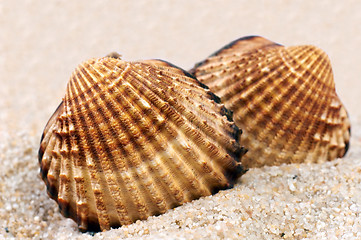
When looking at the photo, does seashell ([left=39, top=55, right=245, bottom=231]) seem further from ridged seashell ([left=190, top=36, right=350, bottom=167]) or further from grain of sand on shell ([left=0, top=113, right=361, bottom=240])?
ridged seashell ([left=190, top=36, right=350, bottom=167])

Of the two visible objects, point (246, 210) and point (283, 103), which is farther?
point (283, 103)

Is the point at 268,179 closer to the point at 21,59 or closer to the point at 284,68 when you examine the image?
the point at 284,68

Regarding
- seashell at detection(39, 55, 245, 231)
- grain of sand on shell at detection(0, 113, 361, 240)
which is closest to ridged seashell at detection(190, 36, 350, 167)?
grain of sand on shell at detection(0, 113, 361, 240)

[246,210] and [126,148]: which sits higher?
[126,148]

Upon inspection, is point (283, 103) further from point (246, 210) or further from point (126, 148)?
point (126, 148)

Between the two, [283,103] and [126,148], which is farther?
[283,103]

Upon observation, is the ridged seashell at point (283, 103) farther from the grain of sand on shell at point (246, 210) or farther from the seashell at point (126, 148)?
the seashell at point (126, 148)

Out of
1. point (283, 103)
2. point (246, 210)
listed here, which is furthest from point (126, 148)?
point (283, 103)

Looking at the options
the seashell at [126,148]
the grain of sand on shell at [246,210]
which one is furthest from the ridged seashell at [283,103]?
the seashell at [126,148]
